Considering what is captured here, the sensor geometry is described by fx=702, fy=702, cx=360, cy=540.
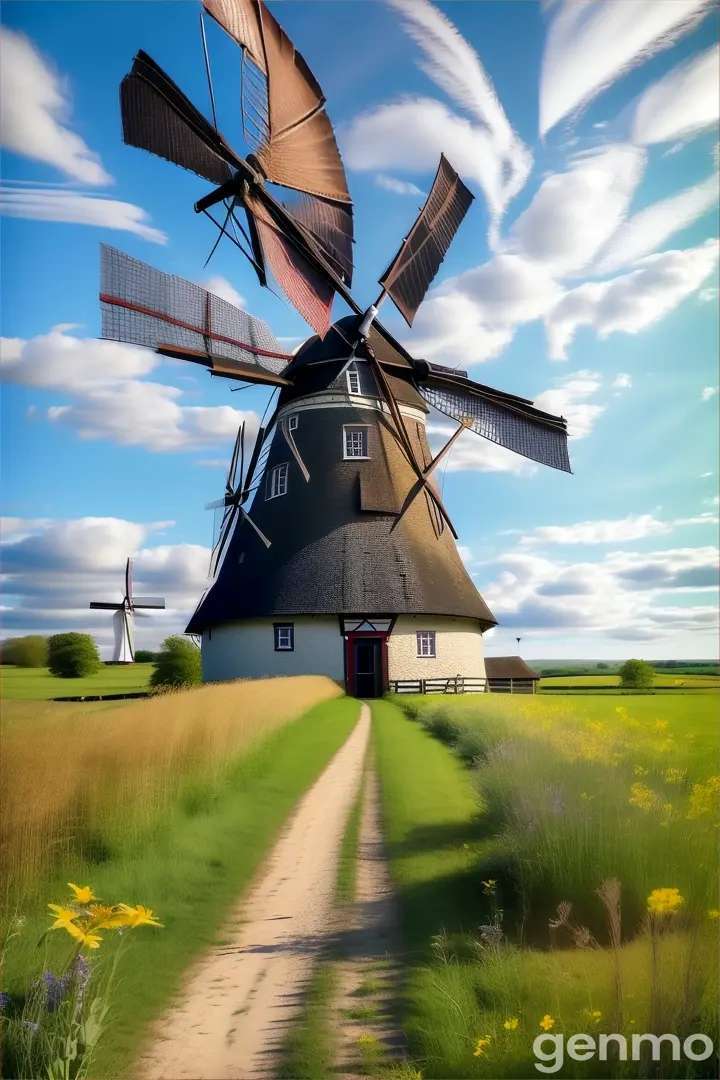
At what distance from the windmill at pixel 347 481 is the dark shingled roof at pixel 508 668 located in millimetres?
10552

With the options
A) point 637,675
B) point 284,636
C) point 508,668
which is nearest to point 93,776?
point 284,636

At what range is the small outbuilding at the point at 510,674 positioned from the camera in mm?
36188

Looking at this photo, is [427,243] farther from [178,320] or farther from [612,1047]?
[612,1047]

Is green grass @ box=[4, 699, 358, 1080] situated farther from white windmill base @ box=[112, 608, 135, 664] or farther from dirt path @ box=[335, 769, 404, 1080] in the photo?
white windmill base @ box=[112, 608, 135, 664]

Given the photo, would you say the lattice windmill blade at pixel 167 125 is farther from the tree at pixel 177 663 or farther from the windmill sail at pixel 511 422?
the tree at pixel 177 663

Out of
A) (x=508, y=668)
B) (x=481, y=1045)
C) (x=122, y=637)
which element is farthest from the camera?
(x=122, y=637)

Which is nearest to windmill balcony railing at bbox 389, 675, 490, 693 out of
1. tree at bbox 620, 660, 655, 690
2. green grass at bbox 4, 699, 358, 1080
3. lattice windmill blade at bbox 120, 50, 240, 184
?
tree at bbox 620, 660, 655, 690

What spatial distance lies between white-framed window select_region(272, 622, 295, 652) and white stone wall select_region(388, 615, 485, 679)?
11.6 feet

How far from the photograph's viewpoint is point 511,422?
80.3 ft

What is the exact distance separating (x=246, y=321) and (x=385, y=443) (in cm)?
694

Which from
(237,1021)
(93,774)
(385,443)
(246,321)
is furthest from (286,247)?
(237,1021)

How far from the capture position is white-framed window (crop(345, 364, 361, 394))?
26.5 meters

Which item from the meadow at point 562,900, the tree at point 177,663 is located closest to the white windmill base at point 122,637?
the tree at point 177,663

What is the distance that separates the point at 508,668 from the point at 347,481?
17.5 meters
